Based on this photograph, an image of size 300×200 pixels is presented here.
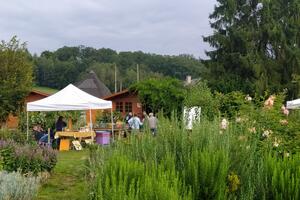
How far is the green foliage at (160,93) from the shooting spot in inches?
1414

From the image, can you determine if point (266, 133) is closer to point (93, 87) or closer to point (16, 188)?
point (16, 188)

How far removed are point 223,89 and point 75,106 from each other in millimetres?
20698

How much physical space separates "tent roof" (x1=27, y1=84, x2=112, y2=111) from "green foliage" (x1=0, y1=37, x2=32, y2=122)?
12.1 meters

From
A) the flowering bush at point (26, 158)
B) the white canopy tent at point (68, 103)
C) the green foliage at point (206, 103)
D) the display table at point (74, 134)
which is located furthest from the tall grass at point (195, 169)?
the display table at point (74, 134)

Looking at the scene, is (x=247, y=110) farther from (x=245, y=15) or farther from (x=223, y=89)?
(x=245, y=15)

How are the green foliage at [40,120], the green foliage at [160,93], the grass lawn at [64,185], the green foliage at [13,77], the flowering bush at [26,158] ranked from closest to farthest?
the grass lawn at [64,185], the flowering bush at [26,158], the green foliage at [40,120], the green foliage at [13,77], the green foliage at [160,93]

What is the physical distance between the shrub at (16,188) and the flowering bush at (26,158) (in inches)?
111

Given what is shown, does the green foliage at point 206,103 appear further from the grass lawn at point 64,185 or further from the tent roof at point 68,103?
the tent roof at point 68,103

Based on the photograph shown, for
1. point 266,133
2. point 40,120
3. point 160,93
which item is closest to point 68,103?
point 40,120

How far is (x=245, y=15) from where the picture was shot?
45375 millimetres

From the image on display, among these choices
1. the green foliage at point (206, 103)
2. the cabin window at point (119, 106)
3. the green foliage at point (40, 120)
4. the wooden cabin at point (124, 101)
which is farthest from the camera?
the cabin window at point (119, 106)

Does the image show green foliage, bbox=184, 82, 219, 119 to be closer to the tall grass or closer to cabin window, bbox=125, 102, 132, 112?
the tall grass

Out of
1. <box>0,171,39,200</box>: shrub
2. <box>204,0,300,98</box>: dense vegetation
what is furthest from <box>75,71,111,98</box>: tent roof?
<box>0,171,39,200</box>: shrub

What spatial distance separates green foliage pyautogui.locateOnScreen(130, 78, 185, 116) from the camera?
35919mm
